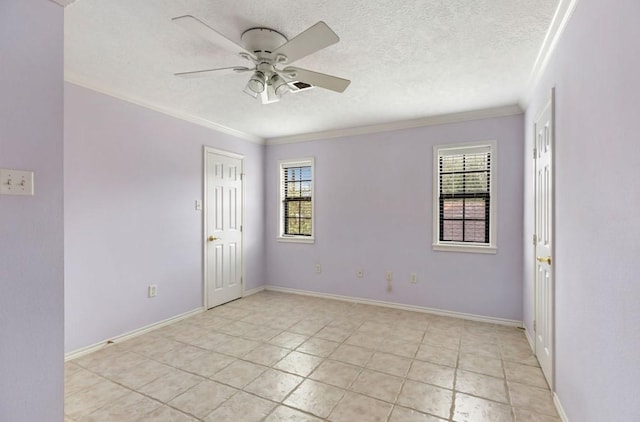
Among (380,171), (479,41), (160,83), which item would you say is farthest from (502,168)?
(160,83)

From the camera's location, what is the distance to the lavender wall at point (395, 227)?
11.7 ft

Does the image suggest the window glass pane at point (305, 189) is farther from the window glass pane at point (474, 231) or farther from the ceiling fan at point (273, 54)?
the ceiling fan at point (273, 54)

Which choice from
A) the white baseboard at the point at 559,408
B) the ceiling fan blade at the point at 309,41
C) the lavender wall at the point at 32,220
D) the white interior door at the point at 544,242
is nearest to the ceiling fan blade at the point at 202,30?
the ceiling fan blade at the point at 309,41

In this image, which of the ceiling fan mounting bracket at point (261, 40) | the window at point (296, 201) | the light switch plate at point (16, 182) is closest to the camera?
the light switch plate at point (16, 182)

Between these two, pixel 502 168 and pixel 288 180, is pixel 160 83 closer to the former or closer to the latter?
pixel 288 180

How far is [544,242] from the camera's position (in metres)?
2.44

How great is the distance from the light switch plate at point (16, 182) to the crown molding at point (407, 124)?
3.62 m

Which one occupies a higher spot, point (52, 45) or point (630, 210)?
point (52, 45)

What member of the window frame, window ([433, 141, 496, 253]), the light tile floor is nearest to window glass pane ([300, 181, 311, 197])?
the window frame

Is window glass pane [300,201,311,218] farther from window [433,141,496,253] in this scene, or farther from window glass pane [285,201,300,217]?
window [433,141,496,253]

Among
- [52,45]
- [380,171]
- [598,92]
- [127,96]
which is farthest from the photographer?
[380,171]

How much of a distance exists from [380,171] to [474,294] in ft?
6.35

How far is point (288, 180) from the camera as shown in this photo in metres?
5.10

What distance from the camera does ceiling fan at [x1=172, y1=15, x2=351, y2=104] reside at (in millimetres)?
1716
